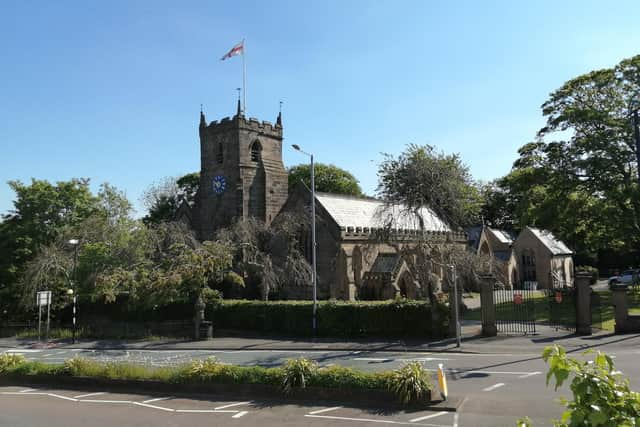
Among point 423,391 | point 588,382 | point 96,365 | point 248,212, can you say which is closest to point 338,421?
point 423,391

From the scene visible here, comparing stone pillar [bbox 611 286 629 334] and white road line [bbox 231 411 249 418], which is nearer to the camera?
white road line [bbox 231 411 249 418]

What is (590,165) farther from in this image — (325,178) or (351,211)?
(325,178)

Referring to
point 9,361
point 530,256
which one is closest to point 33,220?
point 9,361

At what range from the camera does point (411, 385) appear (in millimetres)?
11453

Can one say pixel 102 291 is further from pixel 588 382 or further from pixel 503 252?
pixel 503 252

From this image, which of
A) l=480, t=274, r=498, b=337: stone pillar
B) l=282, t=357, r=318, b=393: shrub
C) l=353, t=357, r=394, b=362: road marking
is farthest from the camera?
l=480, t=274, r=498, b=337: stone pillar

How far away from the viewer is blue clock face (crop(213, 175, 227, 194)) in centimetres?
4572

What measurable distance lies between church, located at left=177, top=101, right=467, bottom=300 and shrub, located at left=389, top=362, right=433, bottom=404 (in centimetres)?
2274

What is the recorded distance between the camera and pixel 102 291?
102 ft

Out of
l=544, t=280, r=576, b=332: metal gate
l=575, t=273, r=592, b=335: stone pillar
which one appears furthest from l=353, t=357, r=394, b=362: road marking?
l=544, t=280, r=576, b=332: metal gate

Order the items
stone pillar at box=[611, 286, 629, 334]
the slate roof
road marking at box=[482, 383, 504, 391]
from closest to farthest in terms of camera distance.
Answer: road marking at box=[482, 383, 504, 391], stone pillar at box=[611, 286, 629, 334], the slate roof

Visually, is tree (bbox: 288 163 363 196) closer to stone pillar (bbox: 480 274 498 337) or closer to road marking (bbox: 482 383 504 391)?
stone pillar (bbox: 480 274 498 337)

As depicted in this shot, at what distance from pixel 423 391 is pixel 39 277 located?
30597 mm

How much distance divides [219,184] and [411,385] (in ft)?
122
